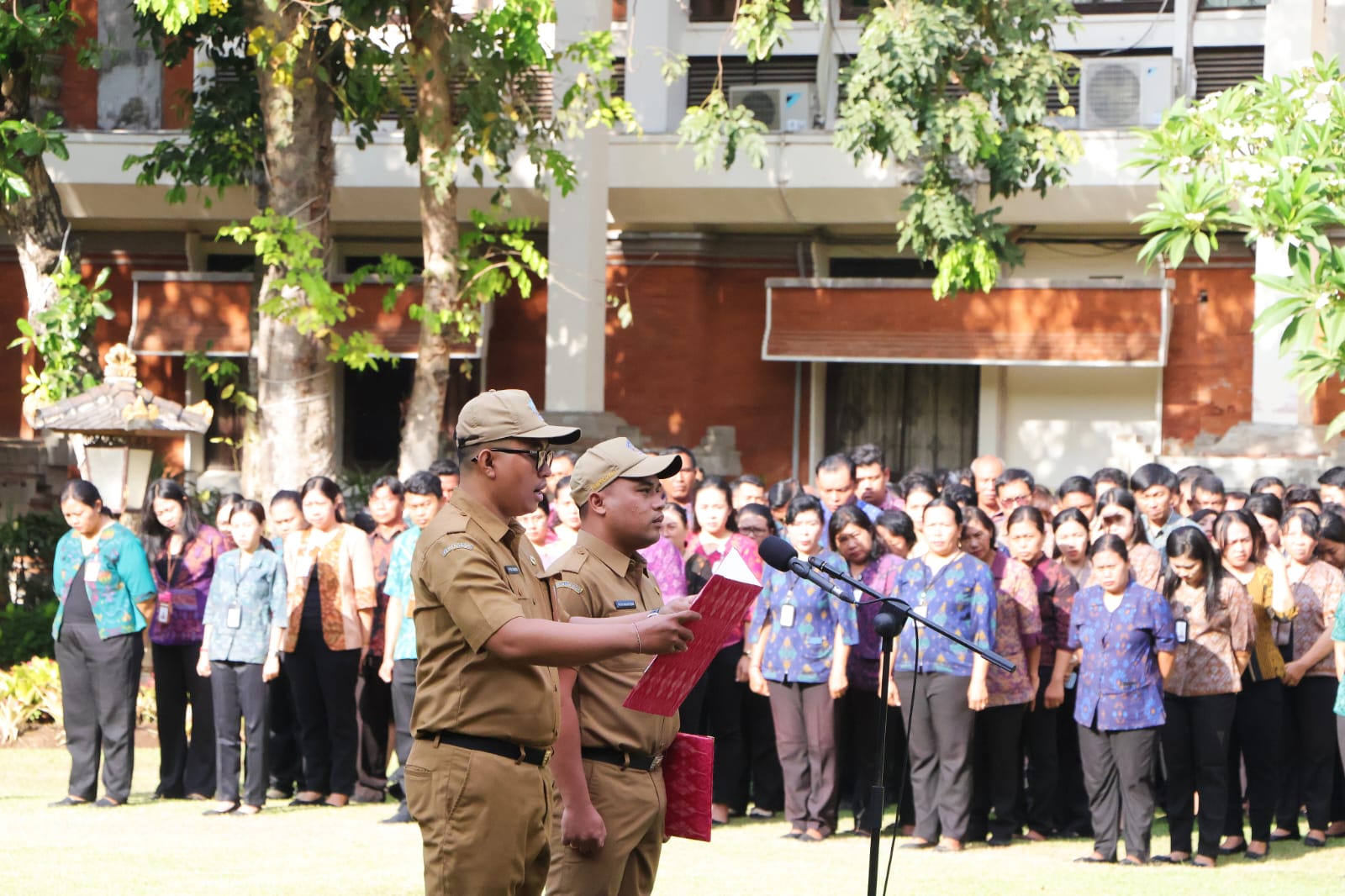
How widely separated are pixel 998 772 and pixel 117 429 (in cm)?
574

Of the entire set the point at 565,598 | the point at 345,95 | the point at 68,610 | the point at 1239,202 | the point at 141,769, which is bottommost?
the point at 141,769

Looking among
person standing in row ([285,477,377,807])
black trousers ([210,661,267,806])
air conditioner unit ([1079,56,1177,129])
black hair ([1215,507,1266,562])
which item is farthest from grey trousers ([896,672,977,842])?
air conditioner unit ([1079,56,1177,129])

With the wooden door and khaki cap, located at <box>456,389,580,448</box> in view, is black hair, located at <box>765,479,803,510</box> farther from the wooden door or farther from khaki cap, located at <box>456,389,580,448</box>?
the wooden door

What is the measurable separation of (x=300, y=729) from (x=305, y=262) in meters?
3.82

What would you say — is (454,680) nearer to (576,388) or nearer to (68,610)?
(68,610)

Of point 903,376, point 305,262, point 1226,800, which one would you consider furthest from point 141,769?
point 903,376

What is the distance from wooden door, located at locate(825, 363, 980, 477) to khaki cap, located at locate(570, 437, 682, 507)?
14.1 m

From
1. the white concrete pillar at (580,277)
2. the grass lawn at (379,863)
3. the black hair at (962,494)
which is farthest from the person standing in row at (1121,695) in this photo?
the white concrete pillar at (580,277)

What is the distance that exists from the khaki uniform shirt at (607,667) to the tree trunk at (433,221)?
8037mm

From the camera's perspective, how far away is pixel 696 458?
63.0ft

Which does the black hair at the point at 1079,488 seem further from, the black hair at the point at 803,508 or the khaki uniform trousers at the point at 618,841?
the khaki uniform trousers at the point at 618,841

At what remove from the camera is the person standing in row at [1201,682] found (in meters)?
8.62

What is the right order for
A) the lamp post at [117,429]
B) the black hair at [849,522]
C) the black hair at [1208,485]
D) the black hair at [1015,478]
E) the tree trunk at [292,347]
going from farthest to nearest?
1. the tree trunk at [292,347]
2. the lamp post at [117,429]
3. the black hair at [1015,478]
4. the black hair at [1208,485]
5. the black hair at [849,522]

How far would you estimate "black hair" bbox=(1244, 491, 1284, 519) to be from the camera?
399 inches
